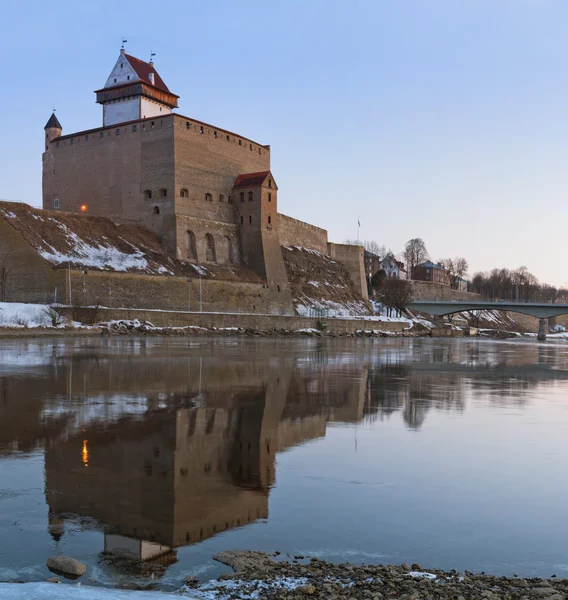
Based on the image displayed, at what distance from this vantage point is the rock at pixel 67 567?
3738 millimetres

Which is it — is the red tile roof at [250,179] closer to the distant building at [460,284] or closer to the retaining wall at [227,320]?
the retaining wall at [227,320]

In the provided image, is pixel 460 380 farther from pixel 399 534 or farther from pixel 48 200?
pixel 48 200

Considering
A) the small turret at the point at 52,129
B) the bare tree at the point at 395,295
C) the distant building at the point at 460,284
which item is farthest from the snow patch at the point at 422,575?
the distant building at the point at 460,284

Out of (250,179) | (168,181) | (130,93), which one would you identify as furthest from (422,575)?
(130,93)

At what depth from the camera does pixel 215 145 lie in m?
57.0

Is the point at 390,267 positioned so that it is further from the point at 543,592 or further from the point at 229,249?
the point at 543,592

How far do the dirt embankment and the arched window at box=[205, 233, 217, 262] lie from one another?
26.1 ft

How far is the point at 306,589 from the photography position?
140 inches

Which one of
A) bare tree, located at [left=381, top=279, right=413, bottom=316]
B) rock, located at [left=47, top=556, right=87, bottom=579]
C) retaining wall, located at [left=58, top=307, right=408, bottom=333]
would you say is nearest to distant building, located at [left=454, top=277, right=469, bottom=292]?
bare tree, located at [left=381, top=279, right=413, bottom=316]

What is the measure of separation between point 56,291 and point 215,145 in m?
24.2

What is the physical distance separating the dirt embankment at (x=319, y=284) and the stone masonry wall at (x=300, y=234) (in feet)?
2.43

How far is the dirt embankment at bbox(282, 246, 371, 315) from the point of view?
60156mm

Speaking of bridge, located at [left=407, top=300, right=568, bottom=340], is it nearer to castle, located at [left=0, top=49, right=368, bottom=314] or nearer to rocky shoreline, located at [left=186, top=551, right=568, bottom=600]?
castle, located at [left=0, top=49, right=368, bottom=314]

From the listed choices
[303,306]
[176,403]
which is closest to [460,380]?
[176,403]
